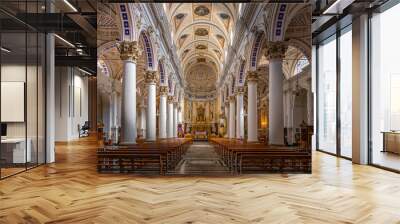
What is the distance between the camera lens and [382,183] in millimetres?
6441

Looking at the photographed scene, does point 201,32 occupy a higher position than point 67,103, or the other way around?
point 201,32

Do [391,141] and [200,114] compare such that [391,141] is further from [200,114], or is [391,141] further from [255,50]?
[200,114]

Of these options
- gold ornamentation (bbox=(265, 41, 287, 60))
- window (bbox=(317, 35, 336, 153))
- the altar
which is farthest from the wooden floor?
the altar

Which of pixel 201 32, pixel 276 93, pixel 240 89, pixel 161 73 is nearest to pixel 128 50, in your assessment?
pixel 276 93

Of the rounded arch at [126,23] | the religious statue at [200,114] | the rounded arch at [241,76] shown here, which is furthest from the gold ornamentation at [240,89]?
the religious statue at [200,114]

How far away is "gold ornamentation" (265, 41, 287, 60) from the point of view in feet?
35.6

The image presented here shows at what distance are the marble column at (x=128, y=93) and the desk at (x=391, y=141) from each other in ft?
30.0

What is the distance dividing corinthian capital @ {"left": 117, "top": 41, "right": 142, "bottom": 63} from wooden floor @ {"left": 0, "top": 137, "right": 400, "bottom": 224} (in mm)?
4946

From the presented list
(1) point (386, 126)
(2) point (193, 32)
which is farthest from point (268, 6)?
(2) point (193, 32)

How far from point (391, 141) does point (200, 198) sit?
964 cm

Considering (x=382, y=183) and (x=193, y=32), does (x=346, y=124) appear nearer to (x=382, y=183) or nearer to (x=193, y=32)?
(x=382, y=183)

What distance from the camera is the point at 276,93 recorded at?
1052 centimetres

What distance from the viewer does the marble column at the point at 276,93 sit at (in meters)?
10.1

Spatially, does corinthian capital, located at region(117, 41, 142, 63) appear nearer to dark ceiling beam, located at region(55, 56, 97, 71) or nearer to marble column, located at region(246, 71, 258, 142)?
dark ceiling beam, located at region(55, 56, 97, 71)
